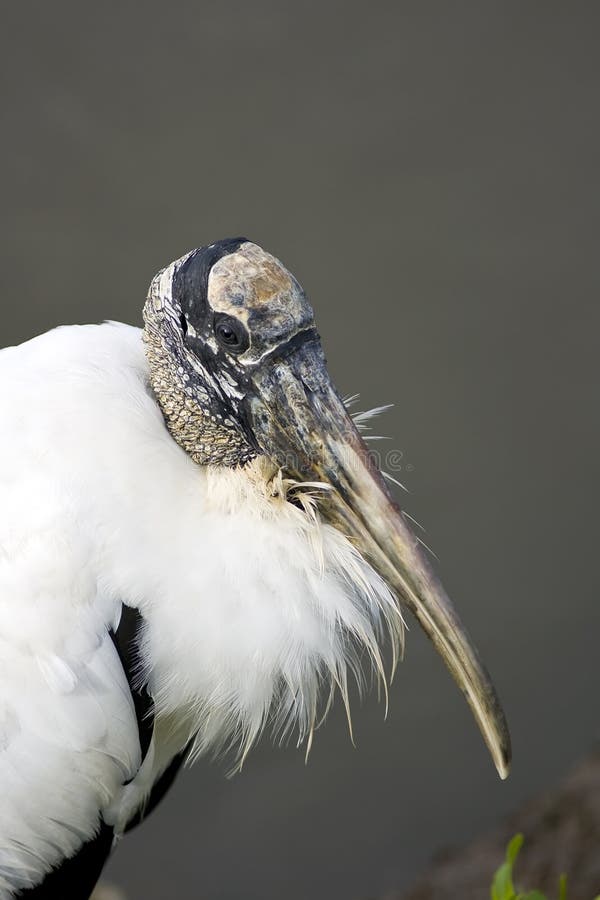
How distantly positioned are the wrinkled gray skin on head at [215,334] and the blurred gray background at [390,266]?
184cm

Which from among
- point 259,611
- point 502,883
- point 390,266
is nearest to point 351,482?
point 259,611

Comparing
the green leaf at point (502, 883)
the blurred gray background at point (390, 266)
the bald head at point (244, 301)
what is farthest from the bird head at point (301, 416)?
the blurred gray background at point (390, 266)

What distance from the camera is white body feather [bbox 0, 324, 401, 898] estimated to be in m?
1.37

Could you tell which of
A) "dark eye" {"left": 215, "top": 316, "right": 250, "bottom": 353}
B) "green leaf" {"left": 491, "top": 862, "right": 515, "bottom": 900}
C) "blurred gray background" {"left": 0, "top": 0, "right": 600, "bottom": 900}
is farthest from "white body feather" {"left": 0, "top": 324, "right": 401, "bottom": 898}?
"blurred gray background" {"left": 0, "top": 0, "right": 600, "bottom": 900}

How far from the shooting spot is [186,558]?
1.45 meters

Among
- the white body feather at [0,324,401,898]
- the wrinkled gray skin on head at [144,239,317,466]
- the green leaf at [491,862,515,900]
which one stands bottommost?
the green leaf at [491,862,515,900]

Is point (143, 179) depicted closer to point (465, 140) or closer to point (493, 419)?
point (465, 140)

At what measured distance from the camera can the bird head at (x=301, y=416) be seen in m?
1.41

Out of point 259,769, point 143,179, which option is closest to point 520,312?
point 143,179

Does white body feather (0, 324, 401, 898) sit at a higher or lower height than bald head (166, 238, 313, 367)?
lower

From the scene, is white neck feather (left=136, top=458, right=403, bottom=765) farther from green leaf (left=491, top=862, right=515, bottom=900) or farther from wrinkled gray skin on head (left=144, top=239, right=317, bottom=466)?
green leaf (left=491, top=862, right=515, bottom=900)

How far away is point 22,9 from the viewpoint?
314 centimetres

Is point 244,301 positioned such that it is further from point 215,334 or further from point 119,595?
point 119,595

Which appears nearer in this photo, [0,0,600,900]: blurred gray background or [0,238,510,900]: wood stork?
[0,238,510,900]: wood stork
